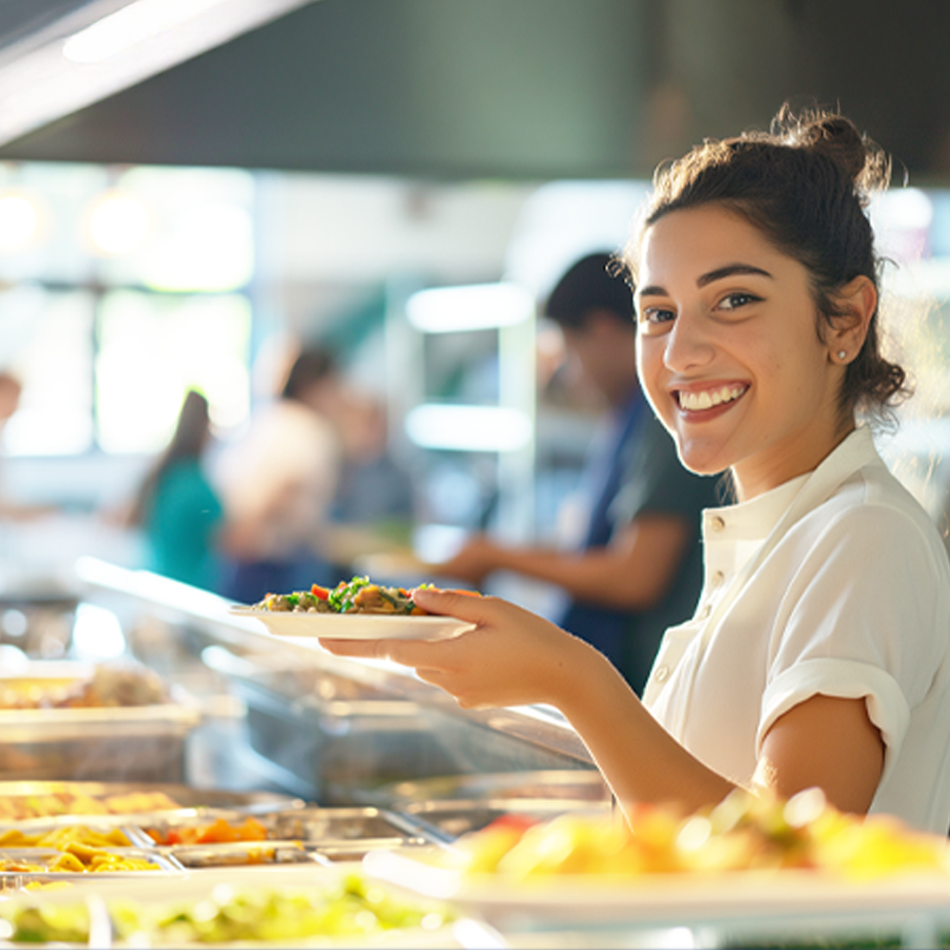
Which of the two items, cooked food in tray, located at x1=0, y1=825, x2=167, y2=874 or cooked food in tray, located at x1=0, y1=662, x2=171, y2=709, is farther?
cooked food in tray, located at x1=0, y1=662, x2=171, y2=709

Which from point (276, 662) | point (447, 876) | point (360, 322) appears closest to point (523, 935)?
point (447, 876)

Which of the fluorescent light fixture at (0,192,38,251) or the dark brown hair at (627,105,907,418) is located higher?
the fluorescent light fixture at (0,192,38,251)

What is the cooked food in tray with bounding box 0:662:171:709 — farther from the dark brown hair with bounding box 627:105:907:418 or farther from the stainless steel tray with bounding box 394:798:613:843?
the dark brown hair with bounding box 627:105:907:418

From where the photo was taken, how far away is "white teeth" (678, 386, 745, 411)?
1452 millimetres

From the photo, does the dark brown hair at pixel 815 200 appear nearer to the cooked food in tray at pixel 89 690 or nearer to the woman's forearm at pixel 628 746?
the woman's forearm at pixel 628 746

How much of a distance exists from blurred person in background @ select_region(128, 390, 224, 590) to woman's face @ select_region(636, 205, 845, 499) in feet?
12.1

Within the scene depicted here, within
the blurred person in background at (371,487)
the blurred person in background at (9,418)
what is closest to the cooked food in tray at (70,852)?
the blurred person in background at (9,418)

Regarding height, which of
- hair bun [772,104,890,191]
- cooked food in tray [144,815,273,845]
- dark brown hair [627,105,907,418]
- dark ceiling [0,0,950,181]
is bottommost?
cooked food in tray [144,815,273,845]

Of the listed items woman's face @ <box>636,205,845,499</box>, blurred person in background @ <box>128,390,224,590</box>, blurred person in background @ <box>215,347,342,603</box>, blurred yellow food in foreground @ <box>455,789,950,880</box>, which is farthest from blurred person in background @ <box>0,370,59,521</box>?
blurred yellow food in foreground @ <box>455,789,950,880</box>

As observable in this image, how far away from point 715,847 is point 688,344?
0.70 metres

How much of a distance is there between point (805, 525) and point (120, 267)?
9.09 m

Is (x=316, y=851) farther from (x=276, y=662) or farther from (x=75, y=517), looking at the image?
(x=75, y=517)

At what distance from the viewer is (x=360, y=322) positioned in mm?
10516

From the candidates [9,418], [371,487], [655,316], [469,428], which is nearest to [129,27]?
[655,316]
